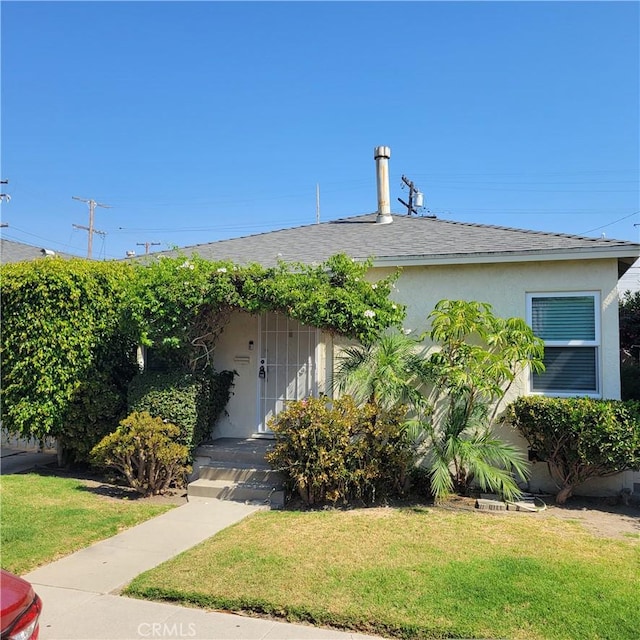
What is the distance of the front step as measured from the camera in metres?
7.44

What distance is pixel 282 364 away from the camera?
9.45 metres

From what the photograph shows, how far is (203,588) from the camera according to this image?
4375mm

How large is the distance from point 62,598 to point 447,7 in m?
9.98

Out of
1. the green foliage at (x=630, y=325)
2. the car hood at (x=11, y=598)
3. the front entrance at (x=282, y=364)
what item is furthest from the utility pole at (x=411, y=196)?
the car hood at (x=11, y=598)

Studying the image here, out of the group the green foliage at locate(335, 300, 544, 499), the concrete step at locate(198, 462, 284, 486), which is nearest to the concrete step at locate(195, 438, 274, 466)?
the concrete step at locate(198, 462, 284, 486)

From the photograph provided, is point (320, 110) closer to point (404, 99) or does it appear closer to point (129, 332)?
point (404, 99)

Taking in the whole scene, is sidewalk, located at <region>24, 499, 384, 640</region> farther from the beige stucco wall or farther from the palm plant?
the beige stucco wall

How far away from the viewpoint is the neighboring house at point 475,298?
755 centimetres

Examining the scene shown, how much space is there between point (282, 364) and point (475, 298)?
3704mm

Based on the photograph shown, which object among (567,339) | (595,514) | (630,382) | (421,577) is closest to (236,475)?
(421,577)

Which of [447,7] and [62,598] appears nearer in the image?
[62,598]

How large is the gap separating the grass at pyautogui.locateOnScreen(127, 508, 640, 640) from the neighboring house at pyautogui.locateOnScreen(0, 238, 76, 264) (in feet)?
40.1

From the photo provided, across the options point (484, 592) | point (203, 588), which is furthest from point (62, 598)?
point (484, 592)

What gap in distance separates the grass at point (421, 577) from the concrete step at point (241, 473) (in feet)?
4.43
